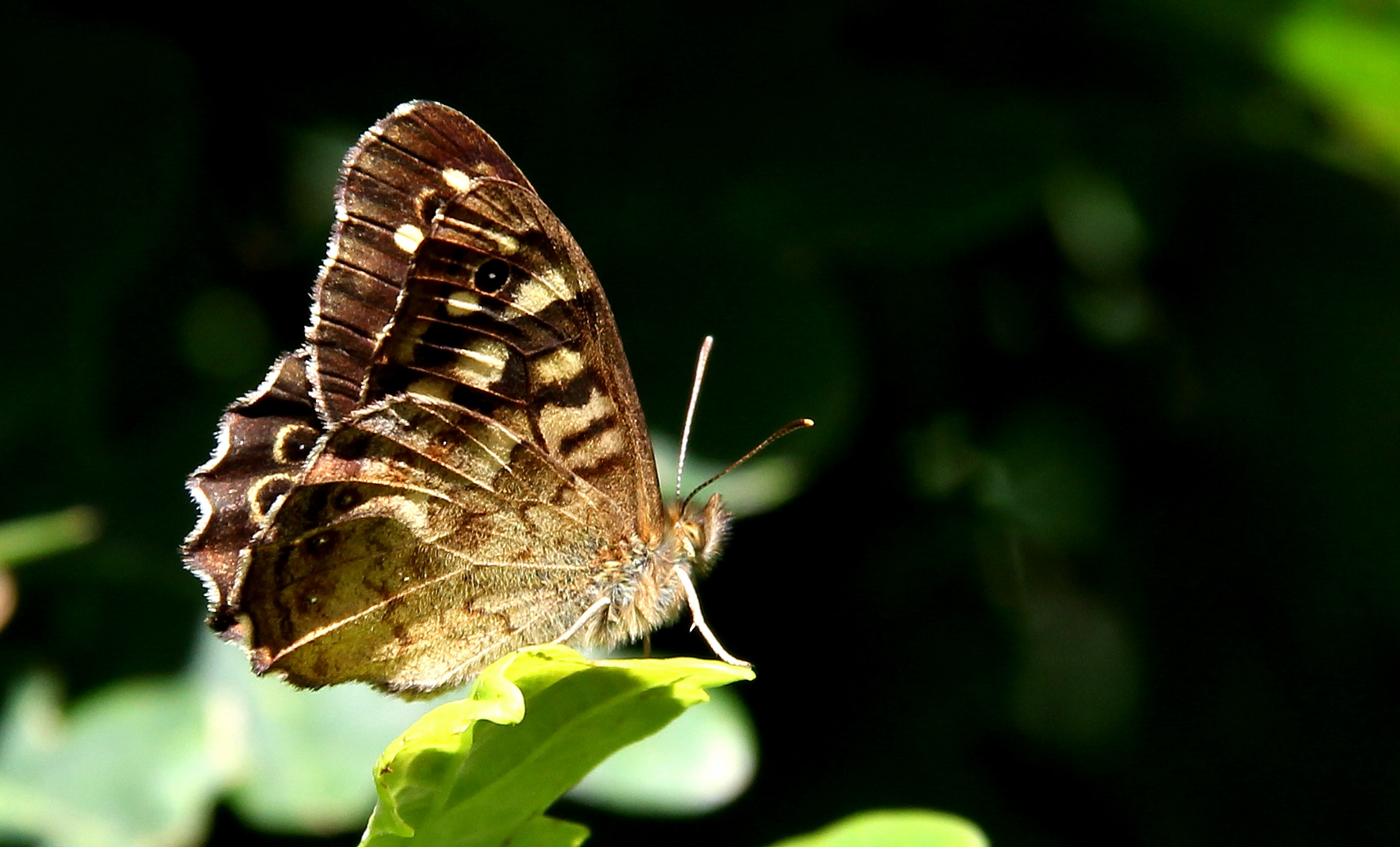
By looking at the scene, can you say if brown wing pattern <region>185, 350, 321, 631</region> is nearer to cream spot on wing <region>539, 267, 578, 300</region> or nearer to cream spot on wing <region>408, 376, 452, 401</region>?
cream spot on wing <region>408, 376, 452, 401</region>

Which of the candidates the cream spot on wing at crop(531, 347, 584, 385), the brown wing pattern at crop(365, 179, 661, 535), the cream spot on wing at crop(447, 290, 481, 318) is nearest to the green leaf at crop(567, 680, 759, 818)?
the brown wing pattern at crop(365, 179, 661, 535)

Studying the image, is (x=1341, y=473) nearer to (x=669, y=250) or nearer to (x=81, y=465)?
(x=669, y=250)

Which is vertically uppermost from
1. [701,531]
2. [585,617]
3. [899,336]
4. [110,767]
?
[899,336]

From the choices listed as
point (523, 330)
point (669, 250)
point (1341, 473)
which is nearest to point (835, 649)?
point (669, 250)

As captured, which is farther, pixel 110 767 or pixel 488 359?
pixel 110 767

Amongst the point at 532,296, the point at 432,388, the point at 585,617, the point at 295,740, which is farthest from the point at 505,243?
the point at 295,740

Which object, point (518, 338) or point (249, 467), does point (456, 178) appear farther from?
point (249, 467)

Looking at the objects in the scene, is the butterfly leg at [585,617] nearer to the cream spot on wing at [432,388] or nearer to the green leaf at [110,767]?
the cream spot on wing at [432,388]
